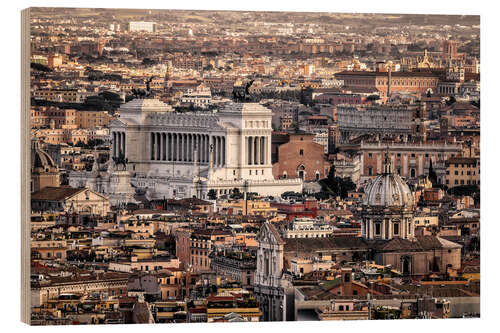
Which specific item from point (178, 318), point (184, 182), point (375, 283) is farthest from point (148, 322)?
point (184, 182)

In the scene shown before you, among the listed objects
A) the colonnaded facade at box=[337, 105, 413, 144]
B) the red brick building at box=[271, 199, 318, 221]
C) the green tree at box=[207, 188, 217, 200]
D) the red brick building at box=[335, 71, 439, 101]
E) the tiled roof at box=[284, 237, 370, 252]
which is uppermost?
the red brick building at box=[335, 71, 439, 101]

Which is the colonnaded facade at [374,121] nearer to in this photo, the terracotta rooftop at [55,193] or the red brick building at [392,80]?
the red brick building at [392,80]

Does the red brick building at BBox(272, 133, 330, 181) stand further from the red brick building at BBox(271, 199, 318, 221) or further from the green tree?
the red brick building at BBox(271, 199, 318, 221)

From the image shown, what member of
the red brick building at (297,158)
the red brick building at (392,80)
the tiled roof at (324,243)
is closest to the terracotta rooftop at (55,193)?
the tiled roof at (324,243)

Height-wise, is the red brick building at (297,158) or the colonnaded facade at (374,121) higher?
the colonnaded facade at (374,121)

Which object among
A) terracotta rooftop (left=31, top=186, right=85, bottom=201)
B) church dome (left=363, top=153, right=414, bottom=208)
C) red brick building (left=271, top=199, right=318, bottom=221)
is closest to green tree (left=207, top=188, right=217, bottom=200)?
red brick building (left=271, top=199, right=318, bottom=221)

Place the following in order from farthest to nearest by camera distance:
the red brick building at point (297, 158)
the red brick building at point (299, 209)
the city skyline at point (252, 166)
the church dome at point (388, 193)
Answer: the red brick building at point (297, 158) → the red brick building at point (299, 209) → the church dome at point (388, 193) → the city skyline at point (252, 166)
